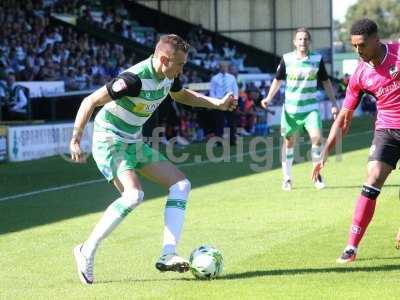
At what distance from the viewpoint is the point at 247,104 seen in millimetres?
29141

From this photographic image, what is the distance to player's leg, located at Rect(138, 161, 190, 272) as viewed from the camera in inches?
304

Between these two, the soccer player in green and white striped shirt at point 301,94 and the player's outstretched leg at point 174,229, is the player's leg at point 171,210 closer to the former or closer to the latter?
the player's outstretched leg at point 174,229

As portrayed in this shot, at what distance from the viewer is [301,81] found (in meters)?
14.2

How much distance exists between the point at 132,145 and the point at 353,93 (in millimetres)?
2041

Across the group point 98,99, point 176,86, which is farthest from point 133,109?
point 176,86

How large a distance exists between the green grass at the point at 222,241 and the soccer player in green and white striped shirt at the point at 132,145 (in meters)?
0.32

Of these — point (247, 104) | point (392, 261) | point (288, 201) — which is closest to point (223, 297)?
point (392, 261)

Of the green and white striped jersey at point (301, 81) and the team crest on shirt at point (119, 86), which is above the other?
the team crest on shirt at point (119, 86)

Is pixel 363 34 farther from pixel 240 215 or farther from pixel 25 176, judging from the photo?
pixel 25 176

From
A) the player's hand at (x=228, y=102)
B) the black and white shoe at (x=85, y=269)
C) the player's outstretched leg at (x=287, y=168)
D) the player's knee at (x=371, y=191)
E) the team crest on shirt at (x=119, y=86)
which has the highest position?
the team crest on shirt at (x=119, y=86)

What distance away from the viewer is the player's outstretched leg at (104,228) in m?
7.68

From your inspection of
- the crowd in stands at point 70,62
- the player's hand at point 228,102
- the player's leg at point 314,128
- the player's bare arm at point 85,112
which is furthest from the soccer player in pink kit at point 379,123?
the crowd in stands at point 70,62

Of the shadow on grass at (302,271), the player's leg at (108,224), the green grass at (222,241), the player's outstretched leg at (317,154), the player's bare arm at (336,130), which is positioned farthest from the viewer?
the player's outstretched leg at (317,154)

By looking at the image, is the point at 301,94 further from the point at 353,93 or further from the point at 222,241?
the point at 353,93
